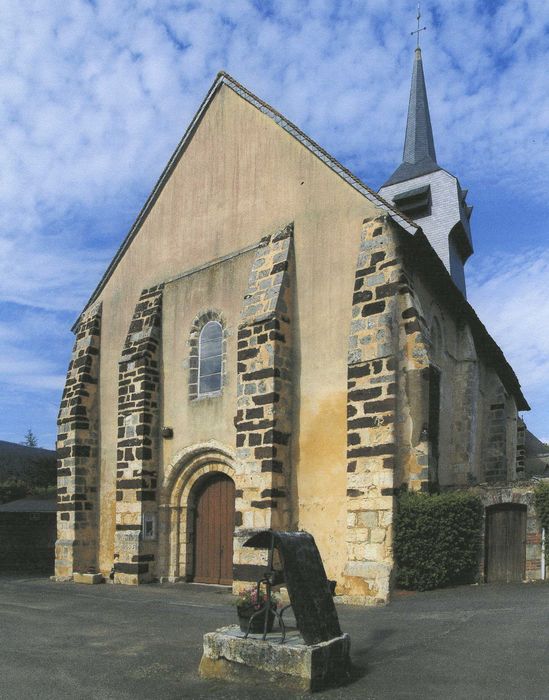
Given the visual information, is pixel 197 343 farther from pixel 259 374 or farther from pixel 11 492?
pixel 11 492

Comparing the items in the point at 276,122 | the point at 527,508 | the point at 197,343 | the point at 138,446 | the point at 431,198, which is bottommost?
the point at 527,508

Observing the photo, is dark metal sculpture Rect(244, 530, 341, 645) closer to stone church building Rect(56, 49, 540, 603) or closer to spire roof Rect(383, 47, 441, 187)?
stone church building Rect(56, 49, 540, 603)

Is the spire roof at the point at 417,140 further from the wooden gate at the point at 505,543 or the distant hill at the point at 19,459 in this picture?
the distant hill at the point at 19,459

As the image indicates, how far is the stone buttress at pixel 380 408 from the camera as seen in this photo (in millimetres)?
9844

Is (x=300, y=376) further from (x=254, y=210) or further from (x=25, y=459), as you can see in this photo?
(x=25, y=459)

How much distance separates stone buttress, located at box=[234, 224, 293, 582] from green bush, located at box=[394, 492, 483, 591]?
7.18 feet

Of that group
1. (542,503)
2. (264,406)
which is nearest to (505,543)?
(542,503)

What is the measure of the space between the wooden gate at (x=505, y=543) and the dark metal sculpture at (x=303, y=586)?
19.5ft

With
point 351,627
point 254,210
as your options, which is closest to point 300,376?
point 254,210

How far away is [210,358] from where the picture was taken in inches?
529

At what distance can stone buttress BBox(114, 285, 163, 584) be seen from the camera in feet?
43.8

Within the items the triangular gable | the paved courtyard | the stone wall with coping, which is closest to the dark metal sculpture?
the paved courtyard

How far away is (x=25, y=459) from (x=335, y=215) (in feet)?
85.1

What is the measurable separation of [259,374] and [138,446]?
12.5 feet
